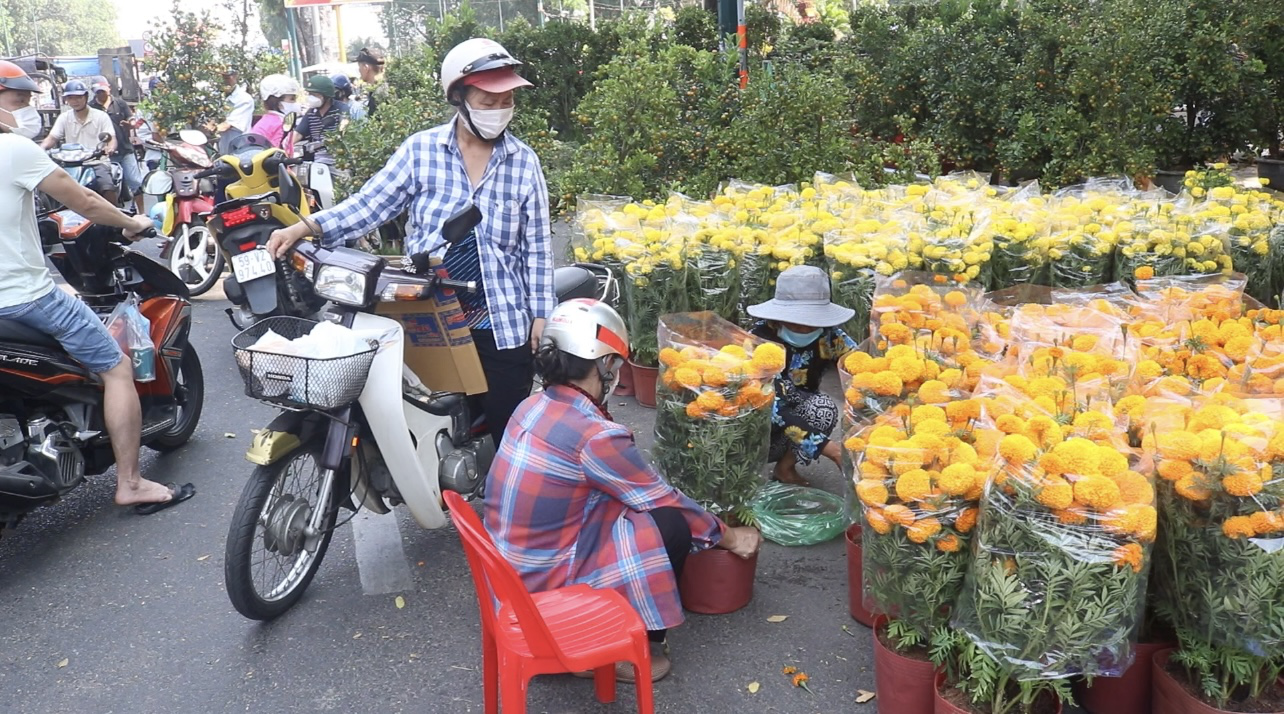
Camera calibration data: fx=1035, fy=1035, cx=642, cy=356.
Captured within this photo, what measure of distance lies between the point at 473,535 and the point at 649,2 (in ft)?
118

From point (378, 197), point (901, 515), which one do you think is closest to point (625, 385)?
point (378, 197)

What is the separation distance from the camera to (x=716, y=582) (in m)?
3.41

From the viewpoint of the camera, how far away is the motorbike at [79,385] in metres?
3.84

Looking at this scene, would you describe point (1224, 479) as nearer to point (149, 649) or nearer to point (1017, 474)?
point (1017, 474)

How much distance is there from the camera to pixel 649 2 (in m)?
35.9

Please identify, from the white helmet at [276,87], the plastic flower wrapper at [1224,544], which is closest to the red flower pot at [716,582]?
the plastic flower wrapper at [1224,544]

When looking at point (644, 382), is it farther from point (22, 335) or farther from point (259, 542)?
point (22, 335)

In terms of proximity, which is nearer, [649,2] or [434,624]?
[434,624]

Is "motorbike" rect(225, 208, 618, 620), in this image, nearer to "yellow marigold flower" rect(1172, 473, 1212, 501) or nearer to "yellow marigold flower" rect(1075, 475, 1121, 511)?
"yellow marigold flower" rect(1075, 475, 1121, 511)

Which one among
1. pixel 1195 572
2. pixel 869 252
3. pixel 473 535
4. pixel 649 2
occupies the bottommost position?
pixel 1195 572

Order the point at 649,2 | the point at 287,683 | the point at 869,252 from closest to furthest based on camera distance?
the point at 287,683 → the point at 869,252 → the point at 649,2

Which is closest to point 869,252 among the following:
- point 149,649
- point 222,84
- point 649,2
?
point 149,649

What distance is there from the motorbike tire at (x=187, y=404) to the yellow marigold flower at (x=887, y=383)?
138 inches

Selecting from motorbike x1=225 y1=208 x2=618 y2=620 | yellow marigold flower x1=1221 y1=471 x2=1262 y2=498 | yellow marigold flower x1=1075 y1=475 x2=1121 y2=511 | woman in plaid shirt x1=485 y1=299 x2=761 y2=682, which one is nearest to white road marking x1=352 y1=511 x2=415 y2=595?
motorbike x1=225 y1=208 x2=618 y2=620
